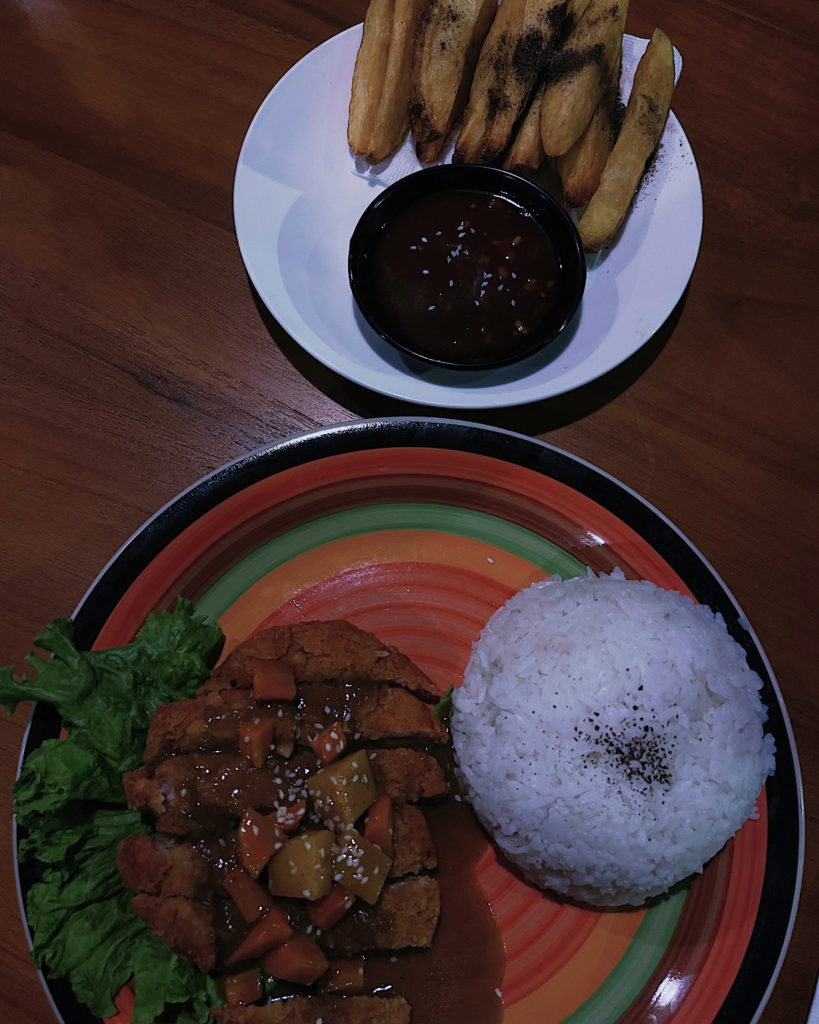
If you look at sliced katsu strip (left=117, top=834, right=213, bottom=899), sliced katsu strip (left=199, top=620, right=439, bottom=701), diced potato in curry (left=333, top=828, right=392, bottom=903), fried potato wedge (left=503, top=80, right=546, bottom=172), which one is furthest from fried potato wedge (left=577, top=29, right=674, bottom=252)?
sliced katsu strip (left=117, top=834, right=213, bottom=899)

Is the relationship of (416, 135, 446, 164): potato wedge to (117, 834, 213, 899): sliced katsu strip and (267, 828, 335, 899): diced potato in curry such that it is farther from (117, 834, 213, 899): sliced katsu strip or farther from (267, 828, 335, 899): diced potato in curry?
(117, 834, 213, 899): sliced katsu strip

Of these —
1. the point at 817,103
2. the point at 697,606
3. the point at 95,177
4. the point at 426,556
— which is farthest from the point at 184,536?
the point at 817,103

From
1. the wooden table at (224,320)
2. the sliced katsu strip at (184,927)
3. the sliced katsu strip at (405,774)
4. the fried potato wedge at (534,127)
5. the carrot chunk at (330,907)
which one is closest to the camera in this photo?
the sliced katsu strip at (184,927)

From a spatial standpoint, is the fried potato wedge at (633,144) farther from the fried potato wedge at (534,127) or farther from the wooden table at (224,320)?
the wooden table at (224,320)

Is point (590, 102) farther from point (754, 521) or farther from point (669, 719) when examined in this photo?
point (669, 719)

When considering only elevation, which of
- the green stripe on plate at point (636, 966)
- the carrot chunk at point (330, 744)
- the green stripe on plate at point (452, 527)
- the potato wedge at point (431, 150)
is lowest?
the green stripe on plate at point (636, 966)

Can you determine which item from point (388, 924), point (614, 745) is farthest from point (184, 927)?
point (614, 745)

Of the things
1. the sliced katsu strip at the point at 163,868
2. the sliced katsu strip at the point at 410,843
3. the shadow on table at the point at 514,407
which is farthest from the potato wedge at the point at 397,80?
the sliced katsu strip at the point at 163,868
